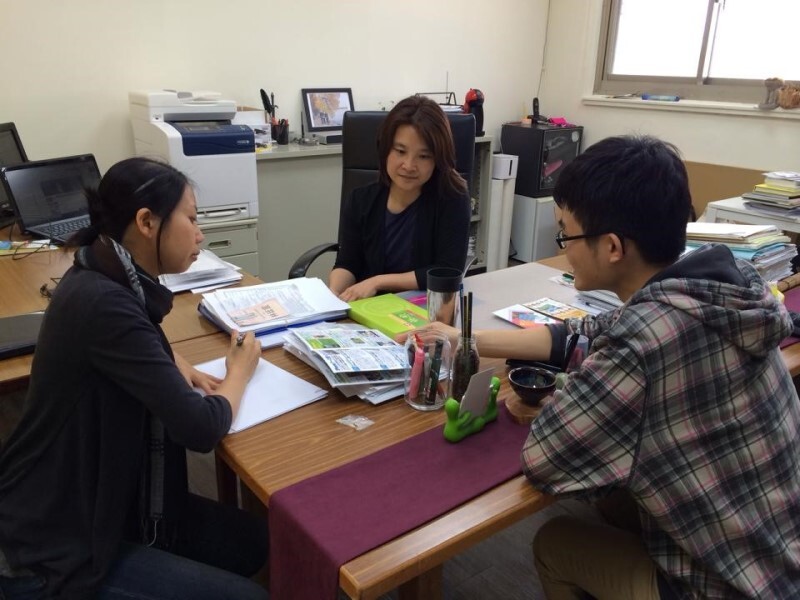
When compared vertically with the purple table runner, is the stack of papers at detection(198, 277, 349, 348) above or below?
above

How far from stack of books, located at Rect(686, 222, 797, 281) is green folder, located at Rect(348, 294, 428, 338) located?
34.4 inches

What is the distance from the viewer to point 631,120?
3980mm

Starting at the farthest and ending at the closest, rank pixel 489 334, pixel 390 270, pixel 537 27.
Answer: pixel 537 27
pixel 390 270
pixel 489 334

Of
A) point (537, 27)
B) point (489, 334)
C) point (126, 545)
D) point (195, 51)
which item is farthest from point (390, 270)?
point (537, 27)

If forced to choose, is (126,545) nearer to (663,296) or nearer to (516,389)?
(516,389)

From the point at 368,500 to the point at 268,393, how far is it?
1.26ft

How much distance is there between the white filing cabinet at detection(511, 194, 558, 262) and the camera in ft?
13.5

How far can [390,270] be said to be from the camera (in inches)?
84.4

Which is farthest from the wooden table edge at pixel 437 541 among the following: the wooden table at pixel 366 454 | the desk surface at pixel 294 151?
the desk surface at pixel 294 151

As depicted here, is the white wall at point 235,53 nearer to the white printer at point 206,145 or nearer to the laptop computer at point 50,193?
the white printer at point 206,145

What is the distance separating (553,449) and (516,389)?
22 cm

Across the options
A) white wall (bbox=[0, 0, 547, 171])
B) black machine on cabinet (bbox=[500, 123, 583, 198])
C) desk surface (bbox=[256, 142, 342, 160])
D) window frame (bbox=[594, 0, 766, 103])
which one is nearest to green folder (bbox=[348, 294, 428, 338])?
desk surface (bbox=[256, 142, 342, 160])

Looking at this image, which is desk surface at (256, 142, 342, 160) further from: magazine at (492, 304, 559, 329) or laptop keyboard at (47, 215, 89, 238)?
magazine at (492, 304, 559, 329)

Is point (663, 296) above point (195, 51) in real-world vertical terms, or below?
below
